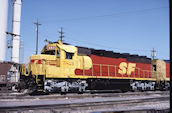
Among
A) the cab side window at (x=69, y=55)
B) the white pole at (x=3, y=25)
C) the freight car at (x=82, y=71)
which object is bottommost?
the freight car at (x=82, y=71)

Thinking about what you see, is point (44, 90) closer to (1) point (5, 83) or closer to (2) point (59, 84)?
(2) point (59, 84)

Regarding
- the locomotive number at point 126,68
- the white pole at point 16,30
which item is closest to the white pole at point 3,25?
the white pole at point 16,30

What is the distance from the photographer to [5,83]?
19750 millimetres

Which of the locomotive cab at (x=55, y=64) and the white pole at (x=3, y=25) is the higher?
the white pole at (x=3, y=25)

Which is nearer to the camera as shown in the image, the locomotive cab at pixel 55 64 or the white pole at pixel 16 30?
the locomotive cab at pixel 55 64

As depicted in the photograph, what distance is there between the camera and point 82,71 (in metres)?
15.4

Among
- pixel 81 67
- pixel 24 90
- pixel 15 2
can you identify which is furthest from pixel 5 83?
pixel 15 2

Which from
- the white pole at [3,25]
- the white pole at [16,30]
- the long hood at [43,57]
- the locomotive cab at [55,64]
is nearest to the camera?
the locomotive cab at [55,64]

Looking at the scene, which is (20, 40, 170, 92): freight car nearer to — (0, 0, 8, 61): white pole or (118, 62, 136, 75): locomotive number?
(118, 62, 136, 75): locomotive number

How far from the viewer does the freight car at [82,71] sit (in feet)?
44.5

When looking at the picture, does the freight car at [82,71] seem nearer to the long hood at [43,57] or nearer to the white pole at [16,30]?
the long hood at [43,57]

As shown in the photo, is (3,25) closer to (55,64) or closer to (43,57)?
(43,57)

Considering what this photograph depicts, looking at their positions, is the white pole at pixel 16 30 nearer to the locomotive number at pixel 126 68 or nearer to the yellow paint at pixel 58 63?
the yellow paint at pixel 58 63

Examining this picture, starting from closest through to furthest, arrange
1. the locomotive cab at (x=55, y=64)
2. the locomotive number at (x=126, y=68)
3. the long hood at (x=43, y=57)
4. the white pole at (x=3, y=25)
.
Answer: the locomotive cab at (x=55, y=64)
the long hood at (x=43, y=57)
the locomotive number at (x=126, y=68)
the white pole at (x=3, y=25)
